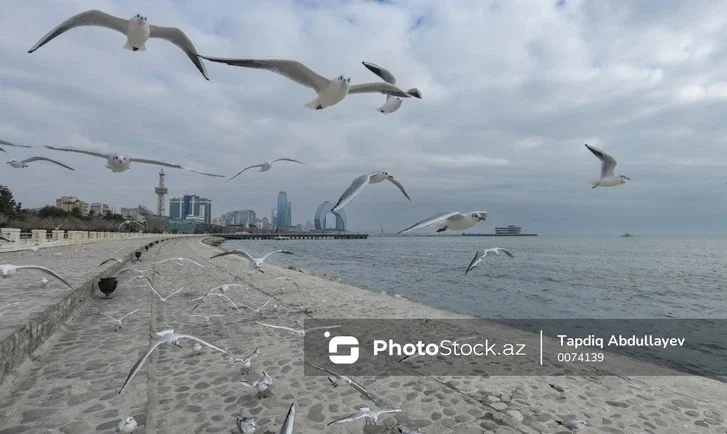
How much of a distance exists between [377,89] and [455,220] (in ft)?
5.96

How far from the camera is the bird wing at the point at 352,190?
3.76m

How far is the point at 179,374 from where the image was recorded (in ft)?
16.6

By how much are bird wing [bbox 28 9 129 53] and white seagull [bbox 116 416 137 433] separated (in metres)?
3.41

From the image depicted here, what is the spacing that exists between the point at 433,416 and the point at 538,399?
5.11 feet

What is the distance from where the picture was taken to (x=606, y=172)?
7.70m

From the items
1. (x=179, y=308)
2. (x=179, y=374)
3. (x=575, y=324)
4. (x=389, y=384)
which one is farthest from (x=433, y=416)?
(x=575, y=324)

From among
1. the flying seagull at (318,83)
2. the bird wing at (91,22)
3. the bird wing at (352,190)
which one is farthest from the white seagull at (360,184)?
the bird wing at (91,22)

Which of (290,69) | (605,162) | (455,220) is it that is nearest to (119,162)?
(290,69)

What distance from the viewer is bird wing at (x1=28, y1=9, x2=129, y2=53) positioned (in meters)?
3.98

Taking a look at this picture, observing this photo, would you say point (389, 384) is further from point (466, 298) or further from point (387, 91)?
point (466, 298)

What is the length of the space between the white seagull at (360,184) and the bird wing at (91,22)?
2.78 metres

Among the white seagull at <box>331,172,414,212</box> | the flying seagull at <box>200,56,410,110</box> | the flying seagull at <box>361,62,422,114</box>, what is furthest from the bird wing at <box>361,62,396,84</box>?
the white seagull at <box>331,172,414,212</box>

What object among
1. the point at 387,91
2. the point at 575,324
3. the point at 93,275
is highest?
the point at 387,91

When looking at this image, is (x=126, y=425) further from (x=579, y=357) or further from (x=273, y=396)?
(x=579, y=357)
